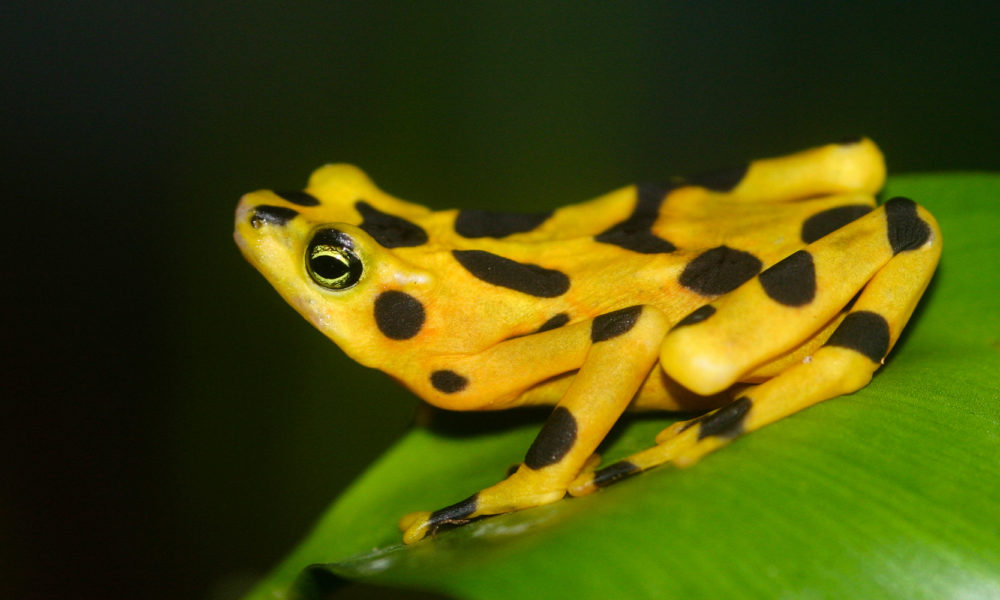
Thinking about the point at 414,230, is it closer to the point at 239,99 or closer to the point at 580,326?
the point at 580,326

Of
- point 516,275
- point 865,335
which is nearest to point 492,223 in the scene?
point 516,275

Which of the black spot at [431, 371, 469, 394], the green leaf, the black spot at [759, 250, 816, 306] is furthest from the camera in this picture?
the black spot at [431, 371, 469, 394]

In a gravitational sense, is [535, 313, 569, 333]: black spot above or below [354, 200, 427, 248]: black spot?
below

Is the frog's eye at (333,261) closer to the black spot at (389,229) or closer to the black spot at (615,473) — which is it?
the black spot at (389,229)

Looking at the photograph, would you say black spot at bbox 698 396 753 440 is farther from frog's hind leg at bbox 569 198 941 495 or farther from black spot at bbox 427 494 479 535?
black spot at bbox 427 494 479 535

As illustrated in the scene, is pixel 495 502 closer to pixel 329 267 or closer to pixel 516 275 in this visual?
pixel 516 275

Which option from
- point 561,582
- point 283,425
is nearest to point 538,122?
point 283,425

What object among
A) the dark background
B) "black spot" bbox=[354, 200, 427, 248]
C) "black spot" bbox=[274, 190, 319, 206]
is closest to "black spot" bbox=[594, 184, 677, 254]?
"black spot" bbox=[354, 200, 427, 248]
